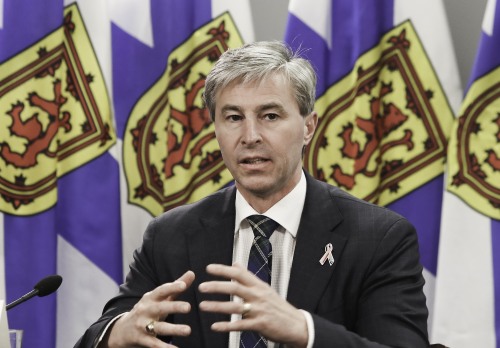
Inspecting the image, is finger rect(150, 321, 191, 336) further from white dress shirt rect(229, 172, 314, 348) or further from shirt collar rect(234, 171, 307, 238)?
shirt collar rect(234, 171, 307, 238)

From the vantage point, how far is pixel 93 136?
312 centimetres

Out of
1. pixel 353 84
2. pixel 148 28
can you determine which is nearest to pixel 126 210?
pixel 148 28

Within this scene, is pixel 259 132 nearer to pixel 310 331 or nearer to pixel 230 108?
pixel 230 108

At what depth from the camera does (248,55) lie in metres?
1.97

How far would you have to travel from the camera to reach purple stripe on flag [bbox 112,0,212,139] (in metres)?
3.10

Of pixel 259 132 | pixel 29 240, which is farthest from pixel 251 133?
pixel 29 240

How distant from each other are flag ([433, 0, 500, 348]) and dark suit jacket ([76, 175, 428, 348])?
898 millimetres

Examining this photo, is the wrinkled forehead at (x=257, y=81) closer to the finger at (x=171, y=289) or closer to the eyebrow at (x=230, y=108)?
the eyebrow at (x=230, y=108)

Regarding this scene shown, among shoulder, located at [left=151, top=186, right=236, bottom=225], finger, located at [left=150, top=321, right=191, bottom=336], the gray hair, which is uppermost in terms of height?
the gray hair

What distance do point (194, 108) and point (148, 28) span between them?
1.26 ft

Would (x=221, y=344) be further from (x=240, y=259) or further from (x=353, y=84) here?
A: (x=353, y=84)

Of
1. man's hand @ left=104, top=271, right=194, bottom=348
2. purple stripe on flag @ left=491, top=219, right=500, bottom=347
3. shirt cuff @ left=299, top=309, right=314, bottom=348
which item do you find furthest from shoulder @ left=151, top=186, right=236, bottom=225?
purple stripe on flag @ left=491, top=219, right=500, bottom=347

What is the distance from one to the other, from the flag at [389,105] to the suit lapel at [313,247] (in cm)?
89

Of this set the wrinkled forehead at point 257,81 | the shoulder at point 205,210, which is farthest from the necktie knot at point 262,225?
the wrinkled forehead at point 257,81
